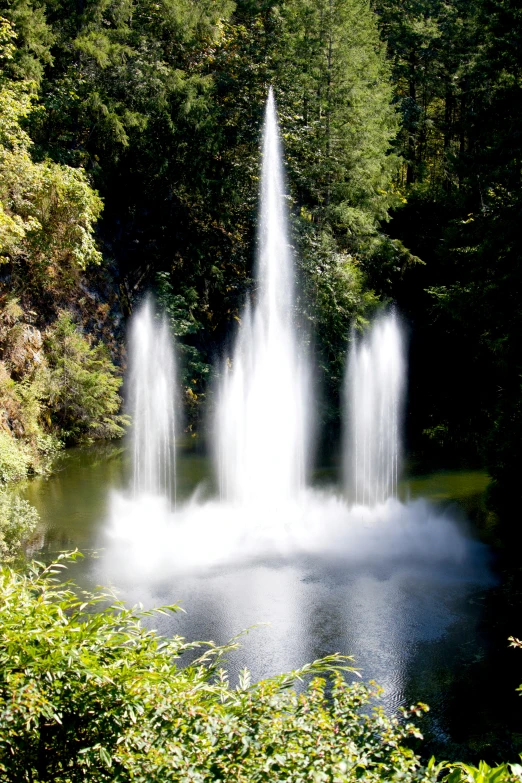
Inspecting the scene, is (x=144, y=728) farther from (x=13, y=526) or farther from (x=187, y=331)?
(x=187, y=331)

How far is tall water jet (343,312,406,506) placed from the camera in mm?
19750

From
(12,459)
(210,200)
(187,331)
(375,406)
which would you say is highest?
(210,200)

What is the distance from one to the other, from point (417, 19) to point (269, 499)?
27306 mm

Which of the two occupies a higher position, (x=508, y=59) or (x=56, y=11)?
(x=56, y=11)

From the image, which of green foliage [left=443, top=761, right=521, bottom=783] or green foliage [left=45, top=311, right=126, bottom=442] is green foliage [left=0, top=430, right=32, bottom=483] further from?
green foliage [left=443, top=761, right=521, bottom=783]

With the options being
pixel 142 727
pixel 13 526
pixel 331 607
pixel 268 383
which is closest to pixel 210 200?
pixel 268 383

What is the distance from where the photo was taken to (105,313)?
24547mm

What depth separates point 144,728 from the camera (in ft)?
13.1

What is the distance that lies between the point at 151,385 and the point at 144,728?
74.7 ft

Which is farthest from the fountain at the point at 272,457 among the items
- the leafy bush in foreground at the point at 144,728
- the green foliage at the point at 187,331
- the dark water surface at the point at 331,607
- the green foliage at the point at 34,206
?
the leafy bush in foreground at the point at 144,728

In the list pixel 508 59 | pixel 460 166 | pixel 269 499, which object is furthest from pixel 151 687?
pixel 460 166

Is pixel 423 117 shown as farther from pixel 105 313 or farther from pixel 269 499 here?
pixel 269 499

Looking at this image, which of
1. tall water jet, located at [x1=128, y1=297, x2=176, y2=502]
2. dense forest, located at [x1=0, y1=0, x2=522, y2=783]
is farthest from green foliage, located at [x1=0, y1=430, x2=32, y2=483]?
tall water jet, located at [x1=128, y1=297, x2=176, y2=502]

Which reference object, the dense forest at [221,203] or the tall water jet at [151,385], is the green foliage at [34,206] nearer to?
the dense forest at [221,203]
